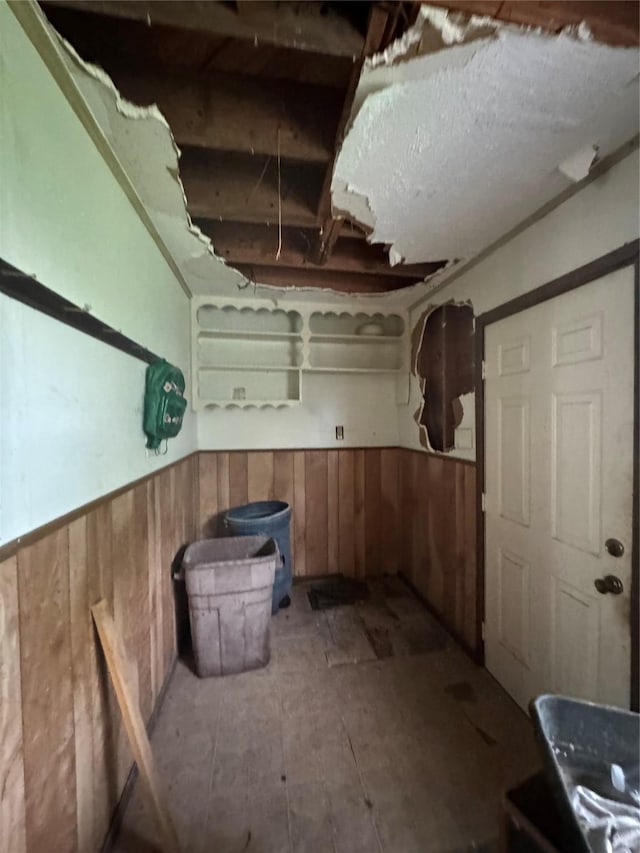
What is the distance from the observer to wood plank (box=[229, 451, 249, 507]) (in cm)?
287

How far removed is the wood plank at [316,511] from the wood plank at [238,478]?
1.65 feet

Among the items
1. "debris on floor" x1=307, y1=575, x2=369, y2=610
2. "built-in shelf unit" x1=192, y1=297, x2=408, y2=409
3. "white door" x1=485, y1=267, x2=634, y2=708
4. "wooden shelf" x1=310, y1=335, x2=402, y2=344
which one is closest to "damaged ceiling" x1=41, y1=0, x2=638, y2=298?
"white door" x1=485, y1=267, x2=634, y2=708

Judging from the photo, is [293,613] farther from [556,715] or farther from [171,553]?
[556,715]

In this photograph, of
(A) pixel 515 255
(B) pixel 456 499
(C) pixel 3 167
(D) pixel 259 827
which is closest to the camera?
(C) pixel 3 167

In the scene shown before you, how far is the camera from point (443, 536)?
93.4 inches

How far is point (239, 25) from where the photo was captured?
2.81 feet

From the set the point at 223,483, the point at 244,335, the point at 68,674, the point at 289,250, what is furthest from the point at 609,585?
the point at 244,335

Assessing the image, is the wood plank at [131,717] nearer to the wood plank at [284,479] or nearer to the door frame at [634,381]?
the door frame at [634,381]

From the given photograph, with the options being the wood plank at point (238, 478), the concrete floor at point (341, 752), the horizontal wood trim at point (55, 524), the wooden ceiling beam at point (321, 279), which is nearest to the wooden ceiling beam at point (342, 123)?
the wooden ceiling beam at point (321, 279)

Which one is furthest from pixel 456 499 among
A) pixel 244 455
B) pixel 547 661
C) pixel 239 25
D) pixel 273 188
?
pixel 239 25

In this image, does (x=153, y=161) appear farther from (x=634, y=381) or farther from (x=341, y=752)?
(x=341, y=752)

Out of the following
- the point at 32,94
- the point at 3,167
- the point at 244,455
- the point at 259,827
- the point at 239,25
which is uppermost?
the point at 239,25

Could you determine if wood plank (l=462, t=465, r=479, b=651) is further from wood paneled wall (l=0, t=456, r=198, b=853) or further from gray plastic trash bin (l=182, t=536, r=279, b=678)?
wood paneled wall (l=0, t=456, r=198, b=853)

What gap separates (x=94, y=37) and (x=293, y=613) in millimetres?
2868
